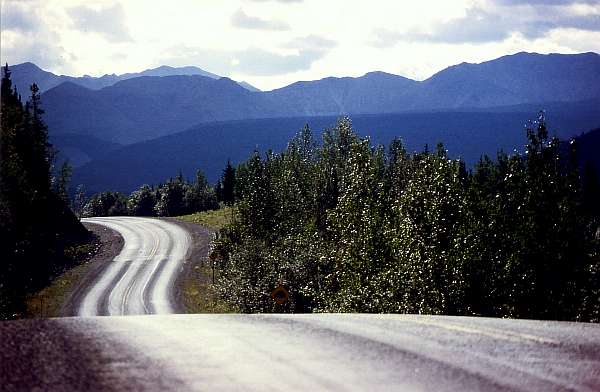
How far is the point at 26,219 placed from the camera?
51.3 m

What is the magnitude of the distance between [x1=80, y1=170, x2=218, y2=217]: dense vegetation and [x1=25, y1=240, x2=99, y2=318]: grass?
6182 centimetres

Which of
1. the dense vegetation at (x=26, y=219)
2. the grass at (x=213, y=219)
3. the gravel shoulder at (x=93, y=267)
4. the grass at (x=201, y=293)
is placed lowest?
the grass at (x=201, y=293)

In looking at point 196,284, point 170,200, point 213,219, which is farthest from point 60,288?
point 170,200

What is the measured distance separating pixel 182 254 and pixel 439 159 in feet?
160

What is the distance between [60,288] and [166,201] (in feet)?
310

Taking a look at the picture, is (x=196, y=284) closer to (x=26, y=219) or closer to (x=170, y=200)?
(x=26, y=219)

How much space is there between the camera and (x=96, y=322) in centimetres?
673

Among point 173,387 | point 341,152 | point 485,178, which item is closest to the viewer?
point 173,387

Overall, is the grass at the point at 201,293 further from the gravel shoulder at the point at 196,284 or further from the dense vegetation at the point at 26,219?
the dense vegetation at the point at 26,219

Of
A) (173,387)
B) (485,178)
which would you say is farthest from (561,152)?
(485,178)

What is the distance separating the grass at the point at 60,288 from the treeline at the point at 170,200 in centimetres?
6032

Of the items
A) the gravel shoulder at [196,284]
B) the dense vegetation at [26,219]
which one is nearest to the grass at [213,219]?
the gravel shoulder at [196,284]

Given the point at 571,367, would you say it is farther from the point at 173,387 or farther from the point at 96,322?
the point at 96,322

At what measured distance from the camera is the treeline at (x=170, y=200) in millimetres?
144500
